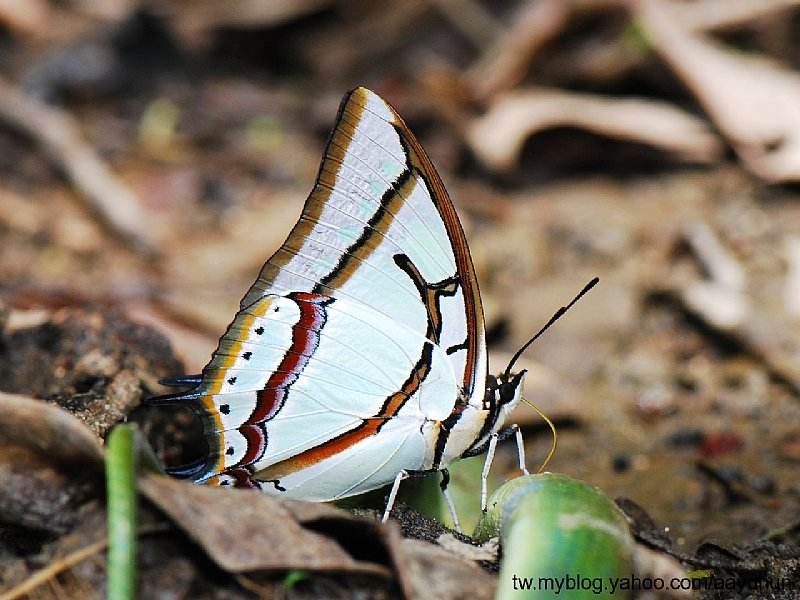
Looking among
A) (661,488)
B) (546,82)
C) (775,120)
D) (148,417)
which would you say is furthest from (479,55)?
(148,417)

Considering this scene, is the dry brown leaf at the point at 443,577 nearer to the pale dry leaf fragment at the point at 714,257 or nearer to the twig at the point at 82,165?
the pale dry leaf fragment at the point at 714,257

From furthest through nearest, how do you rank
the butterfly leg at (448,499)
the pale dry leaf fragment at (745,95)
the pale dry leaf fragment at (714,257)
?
1. the pale dry leaf fragment at (745,95)
2. the pale dry leaf fragment at (714,257)
3. the butterfly leg at (448,499)

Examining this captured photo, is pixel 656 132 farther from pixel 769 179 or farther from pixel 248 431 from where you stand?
pixel 248 431

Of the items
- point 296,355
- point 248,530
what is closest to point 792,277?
point 296,355

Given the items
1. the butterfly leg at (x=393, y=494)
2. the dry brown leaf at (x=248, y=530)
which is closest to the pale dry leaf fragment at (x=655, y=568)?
the dry brown leaf at (x=248, y=530)

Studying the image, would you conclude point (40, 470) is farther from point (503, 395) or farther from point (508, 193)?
point (508, 193)
